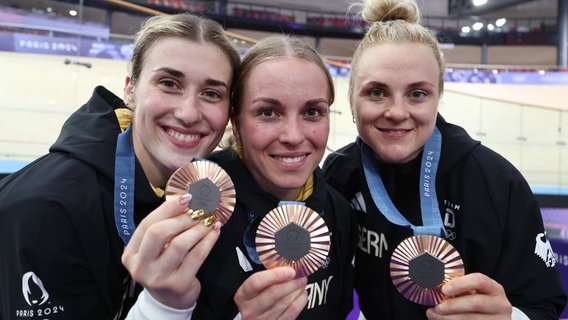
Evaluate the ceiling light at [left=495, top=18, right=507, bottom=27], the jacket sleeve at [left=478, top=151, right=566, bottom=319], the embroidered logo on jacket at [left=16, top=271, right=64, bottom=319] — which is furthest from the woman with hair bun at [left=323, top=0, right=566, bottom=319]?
the ceiling light at [left=495, top=18, right=507, bottom=27]

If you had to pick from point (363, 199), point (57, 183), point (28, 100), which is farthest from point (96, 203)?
point (28, 100)

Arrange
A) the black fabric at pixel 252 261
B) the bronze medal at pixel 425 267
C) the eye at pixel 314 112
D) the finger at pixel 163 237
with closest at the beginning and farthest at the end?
the finger at pixel 163 237
the bronze medal at pixel 425 267
the black fabric at pixel 252 261
the eye at pixel 314 112

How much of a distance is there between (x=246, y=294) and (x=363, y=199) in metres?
0.87

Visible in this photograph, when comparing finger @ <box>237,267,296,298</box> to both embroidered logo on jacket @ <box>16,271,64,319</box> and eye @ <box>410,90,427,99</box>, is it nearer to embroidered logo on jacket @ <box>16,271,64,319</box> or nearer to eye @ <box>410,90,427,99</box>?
embroidered logo on jacket @ <box>16,271,64,319</box>

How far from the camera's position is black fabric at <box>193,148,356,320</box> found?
1360mm

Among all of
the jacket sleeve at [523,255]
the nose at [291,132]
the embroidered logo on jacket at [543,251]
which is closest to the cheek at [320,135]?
the nose at [291,132]

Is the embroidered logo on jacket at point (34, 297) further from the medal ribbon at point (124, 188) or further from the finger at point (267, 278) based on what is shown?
the finger at point (267, 278)

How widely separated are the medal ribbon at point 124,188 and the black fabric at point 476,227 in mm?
1001

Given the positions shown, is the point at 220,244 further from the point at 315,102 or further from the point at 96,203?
the point at 315,102

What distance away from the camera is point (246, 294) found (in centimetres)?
114

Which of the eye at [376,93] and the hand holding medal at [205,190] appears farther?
the eye at [376,93]

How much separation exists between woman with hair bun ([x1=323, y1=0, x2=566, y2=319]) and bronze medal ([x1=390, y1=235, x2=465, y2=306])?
16 centimetres

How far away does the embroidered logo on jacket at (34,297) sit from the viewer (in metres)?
1.22

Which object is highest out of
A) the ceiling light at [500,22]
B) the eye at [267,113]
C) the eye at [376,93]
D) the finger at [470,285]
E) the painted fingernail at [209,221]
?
the ceiling light at [500,22]
